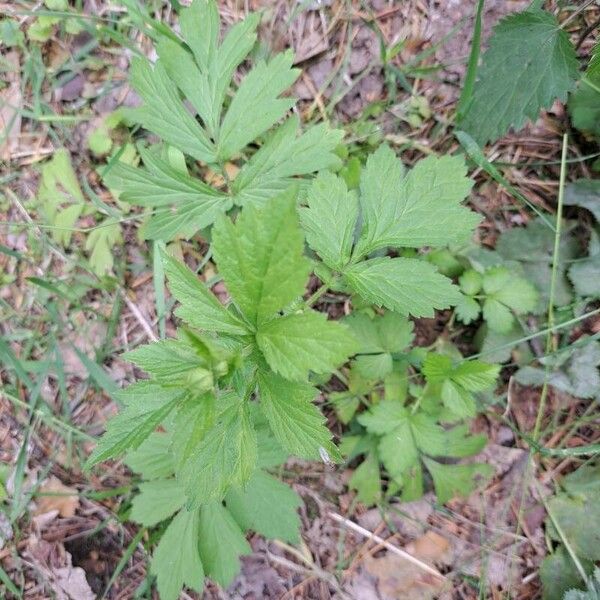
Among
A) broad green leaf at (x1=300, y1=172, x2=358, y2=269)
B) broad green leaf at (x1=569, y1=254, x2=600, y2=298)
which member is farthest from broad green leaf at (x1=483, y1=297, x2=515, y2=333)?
broad green leaf at (x1=300, y1=172, x2=358, y2=269)

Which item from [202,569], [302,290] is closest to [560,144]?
[302,290]

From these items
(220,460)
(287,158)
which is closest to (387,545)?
(220,460)

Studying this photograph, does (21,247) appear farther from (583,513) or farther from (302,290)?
(583,513)

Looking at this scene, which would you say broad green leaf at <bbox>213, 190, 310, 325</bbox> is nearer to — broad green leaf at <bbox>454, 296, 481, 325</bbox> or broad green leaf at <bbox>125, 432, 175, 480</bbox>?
broad green leaf at <bbox>125, 432, 175, 480</bbox>

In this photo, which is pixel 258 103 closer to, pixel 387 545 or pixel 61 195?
pixel 61 195

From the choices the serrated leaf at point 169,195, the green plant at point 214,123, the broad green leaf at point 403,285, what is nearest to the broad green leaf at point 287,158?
the green plant at point 214,123

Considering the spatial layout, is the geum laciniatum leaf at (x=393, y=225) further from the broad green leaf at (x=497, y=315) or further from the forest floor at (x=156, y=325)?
the forest floor at (x=156, y=325)
